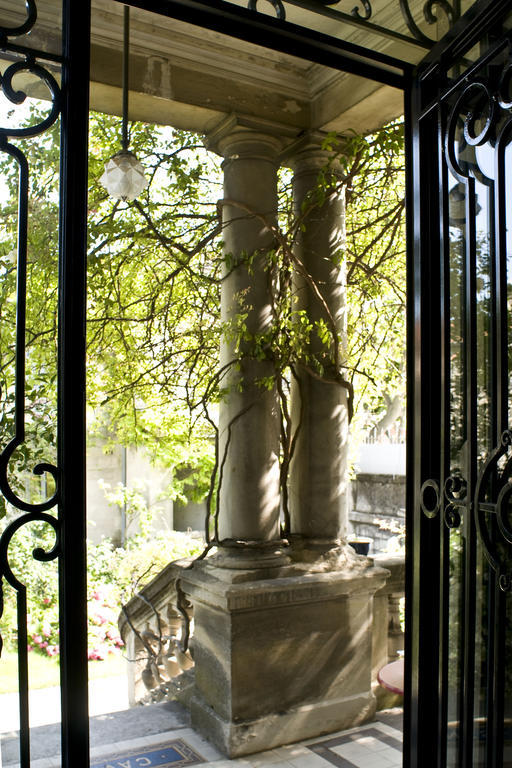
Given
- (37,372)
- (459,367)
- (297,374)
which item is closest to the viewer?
(37,372)

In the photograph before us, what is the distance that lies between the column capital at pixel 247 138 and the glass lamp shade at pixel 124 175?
37.0 inches

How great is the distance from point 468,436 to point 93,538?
32.6ft

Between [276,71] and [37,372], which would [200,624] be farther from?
[276,71]

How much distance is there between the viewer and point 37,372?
1813mm

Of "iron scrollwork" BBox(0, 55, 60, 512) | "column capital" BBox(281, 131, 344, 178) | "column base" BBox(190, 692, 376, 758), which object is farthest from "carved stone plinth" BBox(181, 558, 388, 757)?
"column capital" BBox(281, 131, 344, 178)

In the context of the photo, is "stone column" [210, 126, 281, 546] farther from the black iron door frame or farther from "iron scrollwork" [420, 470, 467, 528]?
"iron scrollwork" [420, 470, 467, 528]

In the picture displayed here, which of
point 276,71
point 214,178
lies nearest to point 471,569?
point 276,71

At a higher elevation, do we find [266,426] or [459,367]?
[459,367]

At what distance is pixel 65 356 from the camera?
5.77ft

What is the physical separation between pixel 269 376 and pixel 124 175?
1450 mm

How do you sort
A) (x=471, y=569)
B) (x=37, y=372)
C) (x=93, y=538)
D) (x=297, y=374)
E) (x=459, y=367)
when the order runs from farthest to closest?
(x=93, y=538) → (x=297, y=374) → (x=459, y=367) → (x=471, y=569) → (x=37, y=372)

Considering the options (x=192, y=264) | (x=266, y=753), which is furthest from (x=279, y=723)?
→ (x=192, y=264)

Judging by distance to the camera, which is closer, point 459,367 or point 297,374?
point 459,367

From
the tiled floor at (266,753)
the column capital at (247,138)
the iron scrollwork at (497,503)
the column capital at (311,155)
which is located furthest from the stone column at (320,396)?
the iron scrollwork at (497,503)
